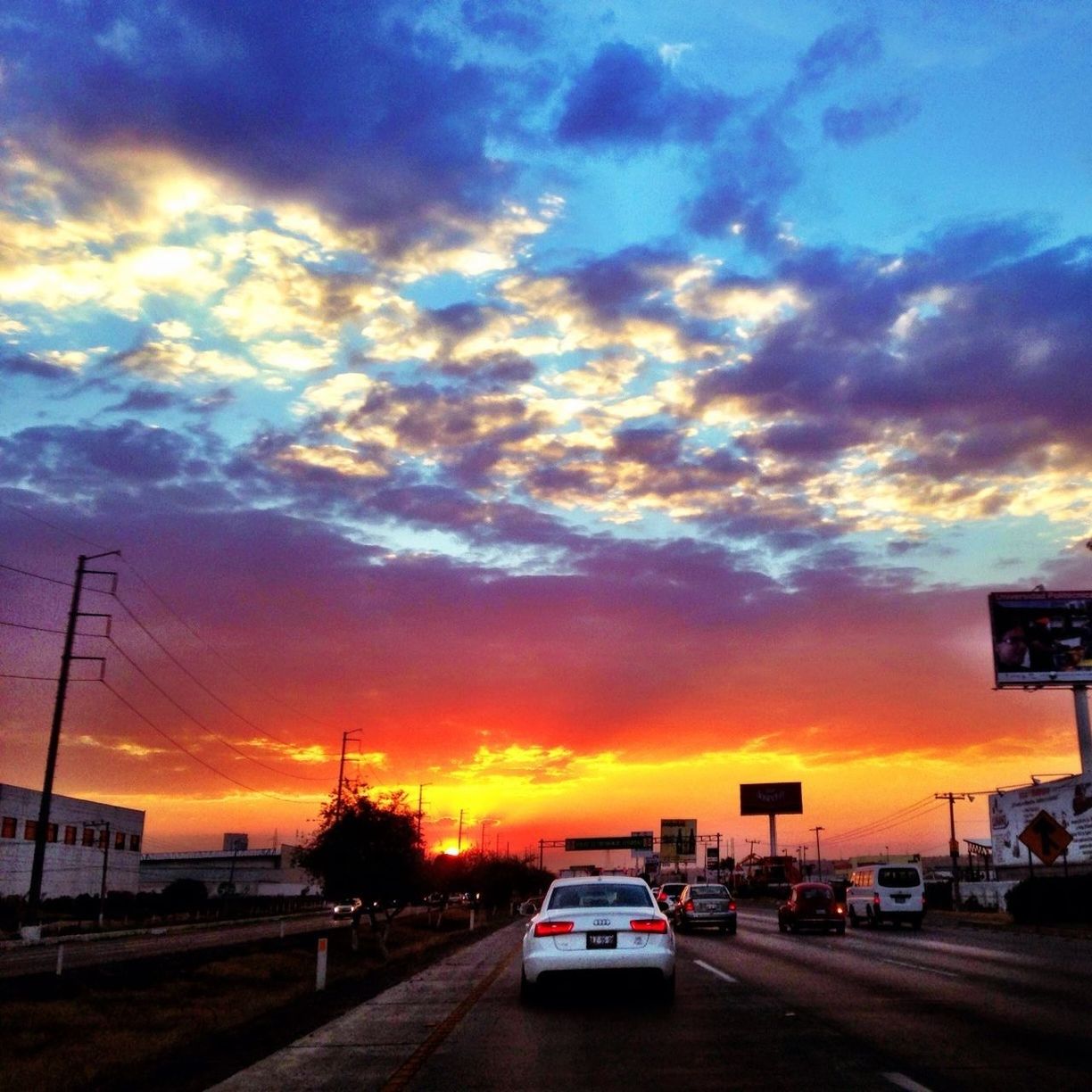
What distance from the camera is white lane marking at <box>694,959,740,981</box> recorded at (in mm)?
19125

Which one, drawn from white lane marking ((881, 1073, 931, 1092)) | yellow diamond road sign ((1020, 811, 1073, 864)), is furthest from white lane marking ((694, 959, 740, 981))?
yellow diamond road sign ((1020, 811, 1073, 864))

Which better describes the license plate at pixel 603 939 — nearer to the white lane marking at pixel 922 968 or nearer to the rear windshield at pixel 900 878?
the white lane marking at pixel 922 968

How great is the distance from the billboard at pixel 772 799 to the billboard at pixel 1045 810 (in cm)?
5386

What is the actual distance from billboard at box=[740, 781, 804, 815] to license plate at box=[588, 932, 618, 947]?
118m

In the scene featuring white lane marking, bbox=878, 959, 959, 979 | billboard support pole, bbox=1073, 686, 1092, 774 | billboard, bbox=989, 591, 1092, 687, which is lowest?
white lane marking, bbox=878, 959, 959, 979

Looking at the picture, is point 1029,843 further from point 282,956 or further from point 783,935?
point 282,956

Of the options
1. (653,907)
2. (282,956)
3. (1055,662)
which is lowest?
(282,956)

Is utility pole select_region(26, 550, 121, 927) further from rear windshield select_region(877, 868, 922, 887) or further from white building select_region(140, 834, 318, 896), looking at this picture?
white building select_region(140, 834, 318, 896)

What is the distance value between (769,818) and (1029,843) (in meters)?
95.2

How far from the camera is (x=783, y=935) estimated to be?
34.7 metres

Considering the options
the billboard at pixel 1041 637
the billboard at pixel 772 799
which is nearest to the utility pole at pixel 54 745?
the billboard at pixel 1041 637

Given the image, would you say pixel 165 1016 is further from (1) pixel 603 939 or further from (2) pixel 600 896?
(1) pixel 603 939

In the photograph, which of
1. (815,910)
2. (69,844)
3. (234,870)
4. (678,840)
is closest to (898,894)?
(815,910)

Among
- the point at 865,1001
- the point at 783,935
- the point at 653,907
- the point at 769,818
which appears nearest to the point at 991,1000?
the point at 865,1001
